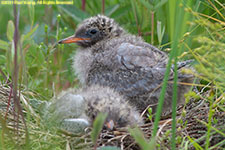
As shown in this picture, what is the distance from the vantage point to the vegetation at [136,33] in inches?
85.5

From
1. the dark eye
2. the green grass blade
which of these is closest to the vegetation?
the green grass blade

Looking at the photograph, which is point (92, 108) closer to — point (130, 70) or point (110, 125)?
point (110, 125)

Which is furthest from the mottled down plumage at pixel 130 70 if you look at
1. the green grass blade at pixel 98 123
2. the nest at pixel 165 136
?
the green grass blade at pixel 98 123

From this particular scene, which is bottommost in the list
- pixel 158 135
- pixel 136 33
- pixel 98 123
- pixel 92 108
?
pixel 158 135

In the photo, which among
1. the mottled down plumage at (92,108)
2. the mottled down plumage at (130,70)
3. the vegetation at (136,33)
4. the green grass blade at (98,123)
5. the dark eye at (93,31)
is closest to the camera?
the green grass blade at (98,123)

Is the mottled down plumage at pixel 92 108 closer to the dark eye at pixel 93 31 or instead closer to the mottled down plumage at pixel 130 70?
the mottled down plumage at pixel 130 70

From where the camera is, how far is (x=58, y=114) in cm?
257

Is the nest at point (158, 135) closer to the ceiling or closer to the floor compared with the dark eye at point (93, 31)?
closer to the floor

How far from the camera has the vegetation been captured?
2.17 meters

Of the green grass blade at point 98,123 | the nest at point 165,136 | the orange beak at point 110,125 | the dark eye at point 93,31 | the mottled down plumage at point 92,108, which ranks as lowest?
the nest at point 165,136

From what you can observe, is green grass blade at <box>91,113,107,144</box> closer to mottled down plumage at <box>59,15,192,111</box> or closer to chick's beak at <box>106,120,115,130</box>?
chick's beak at <box>106,120,115,130</box>

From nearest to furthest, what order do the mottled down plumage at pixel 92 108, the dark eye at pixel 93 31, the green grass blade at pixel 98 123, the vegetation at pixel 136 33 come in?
the green grass blade at pixel 98 123 → the vegetation at pixel 136 33 → the mottled down plumage at pixel 92 108 → the dark eye at pixel 93 31

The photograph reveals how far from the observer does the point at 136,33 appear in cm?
418

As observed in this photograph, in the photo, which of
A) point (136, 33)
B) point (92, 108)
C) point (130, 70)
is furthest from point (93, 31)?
point (92, 108)
